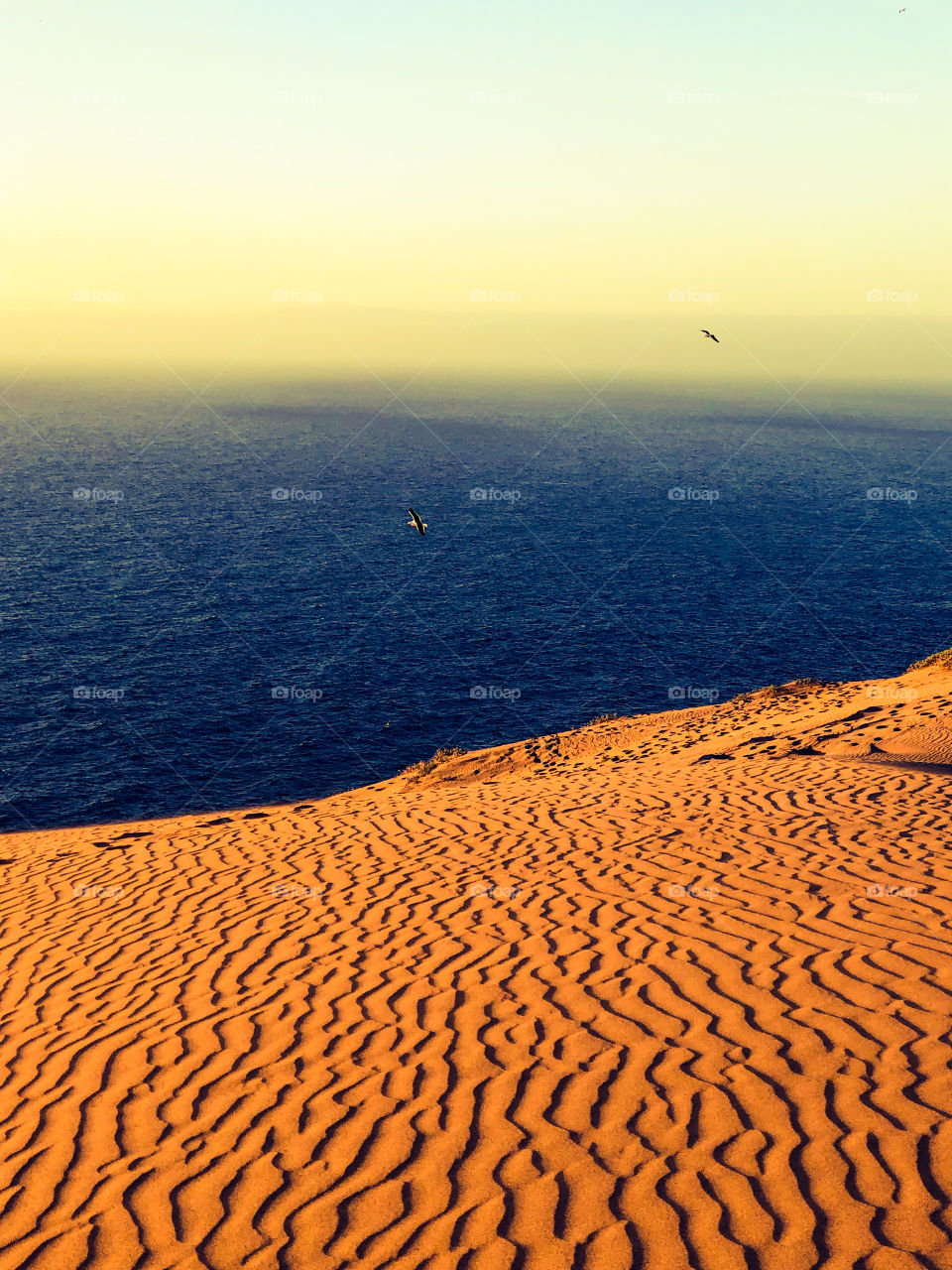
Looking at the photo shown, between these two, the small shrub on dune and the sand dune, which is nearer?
the sand dune

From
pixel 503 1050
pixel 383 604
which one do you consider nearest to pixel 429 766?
pixel 503 1050

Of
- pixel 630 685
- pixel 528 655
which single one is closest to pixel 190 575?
pixel 528 655

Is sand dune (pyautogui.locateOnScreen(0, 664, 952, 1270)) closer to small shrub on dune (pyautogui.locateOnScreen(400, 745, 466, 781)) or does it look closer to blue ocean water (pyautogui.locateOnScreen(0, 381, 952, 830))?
small shrub on dune (pyautogui.locateOnScreen(400, 745, 466, 781))

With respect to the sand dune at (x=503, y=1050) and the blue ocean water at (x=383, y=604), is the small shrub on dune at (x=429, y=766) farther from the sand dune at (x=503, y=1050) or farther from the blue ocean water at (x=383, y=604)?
the sand dune at (x=503, y=1050)

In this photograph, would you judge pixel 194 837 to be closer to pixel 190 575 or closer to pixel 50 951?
pixel 50 951

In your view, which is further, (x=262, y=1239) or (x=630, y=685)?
(x=630, y=685)

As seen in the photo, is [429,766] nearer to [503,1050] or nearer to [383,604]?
[503,1050]

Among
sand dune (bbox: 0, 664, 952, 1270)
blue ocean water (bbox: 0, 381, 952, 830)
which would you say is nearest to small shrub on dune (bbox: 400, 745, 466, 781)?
blue ocean water (bbox: 0, 381, 952, 830)
